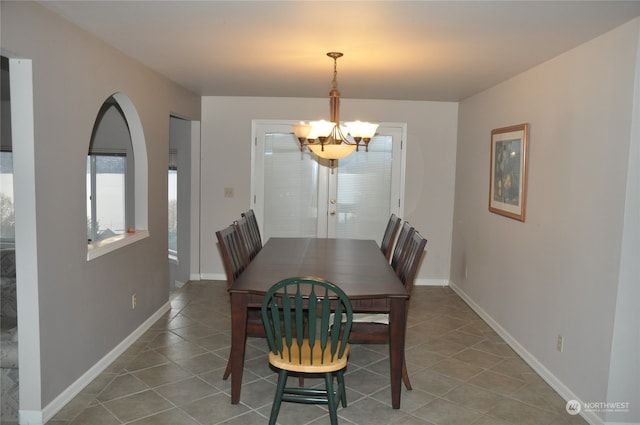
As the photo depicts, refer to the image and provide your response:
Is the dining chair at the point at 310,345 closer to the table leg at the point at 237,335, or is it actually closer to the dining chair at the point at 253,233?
the table leg at the point at 237,335

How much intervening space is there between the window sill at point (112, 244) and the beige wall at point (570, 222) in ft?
10.0

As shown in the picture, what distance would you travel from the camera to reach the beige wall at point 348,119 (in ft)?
20.4

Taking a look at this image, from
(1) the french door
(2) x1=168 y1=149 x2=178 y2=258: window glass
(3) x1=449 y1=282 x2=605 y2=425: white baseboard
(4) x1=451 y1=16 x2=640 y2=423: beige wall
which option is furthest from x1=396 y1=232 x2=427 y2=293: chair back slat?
(2) x1=168 y1=149 x2=178 y2=258: window glass

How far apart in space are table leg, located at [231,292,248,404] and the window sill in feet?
3.51

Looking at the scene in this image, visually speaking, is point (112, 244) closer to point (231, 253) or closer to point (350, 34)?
point (231, 253)

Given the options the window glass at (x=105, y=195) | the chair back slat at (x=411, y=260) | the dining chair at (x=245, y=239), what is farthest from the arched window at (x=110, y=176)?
the chair back slat at (x=411, y=260)

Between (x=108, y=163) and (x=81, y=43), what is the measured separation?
3407 millimetres

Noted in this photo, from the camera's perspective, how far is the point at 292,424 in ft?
9.62

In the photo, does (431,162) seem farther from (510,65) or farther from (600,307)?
(600,307)

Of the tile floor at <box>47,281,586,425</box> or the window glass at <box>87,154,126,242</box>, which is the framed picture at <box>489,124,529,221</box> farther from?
the window glass at <box>87,154,126,242</box>

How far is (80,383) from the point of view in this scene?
3.27 m

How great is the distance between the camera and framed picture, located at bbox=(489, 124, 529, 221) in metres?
4.10

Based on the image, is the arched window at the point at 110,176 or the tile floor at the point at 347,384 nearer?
the tile floor at the point at 347,384

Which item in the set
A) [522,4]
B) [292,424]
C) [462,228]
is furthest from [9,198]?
[522,4]
